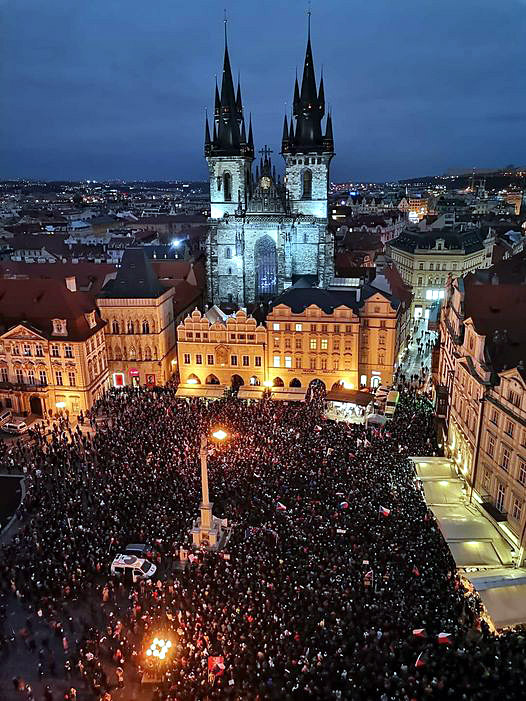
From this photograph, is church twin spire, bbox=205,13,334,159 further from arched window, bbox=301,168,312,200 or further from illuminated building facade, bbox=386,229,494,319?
illuminated building facade, bbox=386,229,494,319

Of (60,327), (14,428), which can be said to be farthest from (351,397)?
(14,428)

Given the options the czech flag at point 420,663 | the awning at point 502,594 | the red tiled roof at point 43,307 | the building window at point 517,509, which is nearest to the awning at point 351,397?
the building window at point 517,509

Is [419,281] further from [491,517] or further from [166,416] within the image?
[491,517]

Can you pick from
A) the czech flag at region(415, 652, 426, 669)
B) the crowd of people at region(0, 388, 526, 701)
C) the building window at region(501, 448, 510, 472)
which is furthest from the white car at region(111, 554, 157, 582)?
the building window at region(501, 448, 510, 472)

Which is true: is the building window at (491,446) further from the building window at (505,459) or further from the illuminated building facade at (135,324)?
the illuminated building facade at (135,324)

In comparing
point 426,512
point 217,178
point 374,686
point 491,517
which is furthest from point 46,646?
point 217,178

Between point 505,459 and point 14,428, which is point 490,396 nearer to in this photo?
point 505,459
